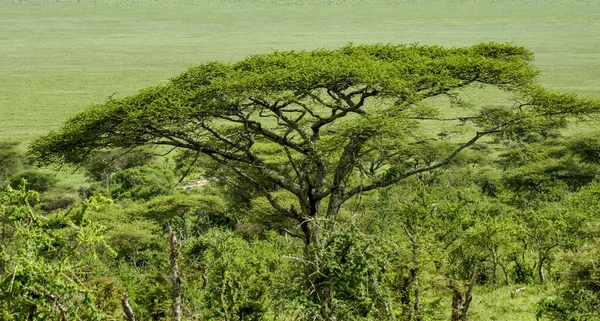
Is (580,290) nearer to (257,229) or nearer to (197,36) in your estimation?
(257,229)

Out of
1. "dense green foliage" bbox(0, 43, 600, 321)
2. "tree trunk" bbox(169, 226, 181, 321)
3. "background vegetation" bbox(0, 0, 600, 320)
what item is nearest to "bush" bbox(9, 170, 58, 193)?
"background vegetation" bbox(0, 0, 600, 320)

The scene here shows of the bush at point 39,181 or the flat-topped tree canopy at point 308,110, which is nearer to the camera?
the flat-topped tree canopy at point 308,110

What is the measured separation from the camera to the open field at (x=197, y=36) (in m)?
89.3

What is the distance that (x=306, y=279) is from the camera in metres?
7.07

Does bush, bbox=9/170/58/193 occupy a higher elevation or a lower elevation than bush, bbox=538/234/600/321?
lower

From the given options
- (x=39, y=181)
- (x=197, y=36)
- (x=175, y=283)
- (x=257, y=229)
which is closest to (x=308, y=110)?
(x=175, y=283)

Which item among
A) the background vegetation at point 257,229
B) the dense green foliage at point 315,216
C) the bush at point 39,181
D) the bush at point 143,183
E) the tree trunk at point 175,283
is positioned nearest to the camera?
the tree trunk at point 175,283

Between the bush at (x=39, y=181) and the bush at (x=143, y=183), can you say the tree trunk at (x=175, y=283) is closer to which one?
the bush at (x=143, y=183)

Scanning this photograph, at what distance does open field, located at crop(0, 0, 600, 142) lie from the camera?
293 feet

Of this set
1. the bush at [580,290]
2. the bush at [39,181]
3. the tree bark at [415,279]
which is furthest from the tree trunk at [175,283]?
the bush at [39,181]

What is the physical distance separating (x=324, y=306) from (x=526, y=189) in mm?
26438

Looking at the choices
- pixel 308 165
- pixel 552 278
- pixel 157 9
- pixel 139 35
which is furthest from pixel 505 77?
pixel 157 9

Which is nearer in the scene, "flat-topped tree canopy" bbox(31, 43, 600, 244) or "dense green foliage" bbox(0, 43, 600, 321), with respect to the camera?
"dense green foliage" bbox(0, 43, 600, 321)

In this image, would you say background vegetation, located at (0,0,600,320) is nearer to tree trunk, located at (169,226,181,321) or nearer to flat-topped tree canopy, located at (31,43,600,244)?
tree trunk, located at (169,226,181,321)
